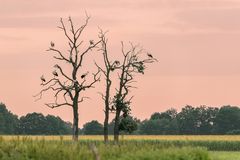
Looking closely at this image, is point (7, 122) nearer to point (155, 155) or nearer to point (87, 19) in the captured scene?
point (87, 19)

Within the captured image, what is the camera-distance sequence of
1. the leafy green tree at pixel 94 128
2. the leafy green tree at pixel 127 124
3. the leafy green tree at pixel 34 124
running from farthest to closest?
the leafy green tree at pixel 34 124, the leafy green tree at pixel 94 128, the leafy green tree at pixel 127 124

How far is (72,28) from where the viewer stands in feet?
182

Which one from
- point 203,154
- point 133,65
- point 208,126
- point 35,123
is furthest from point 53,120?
point 203,154

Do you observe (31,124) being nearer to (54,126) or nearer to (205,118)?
(54,126)

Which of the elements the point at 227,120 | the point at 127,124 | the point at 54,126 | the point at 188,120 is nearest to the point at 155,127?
the point at 188,120

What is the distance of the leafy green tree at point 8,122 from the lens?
110 m

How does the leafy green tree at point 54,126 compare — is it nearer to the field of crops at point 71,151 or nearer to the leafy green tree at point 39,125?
the leafy green tree at point 39,125

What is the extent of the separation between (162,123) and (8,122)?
23.4 metres

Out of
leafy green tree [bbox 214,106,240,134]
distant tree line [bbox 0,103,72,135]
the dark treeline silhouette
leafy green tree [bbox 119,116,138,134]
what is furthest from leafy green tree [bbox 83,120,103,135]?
leafy green tree [bbox 119,116,138,134]

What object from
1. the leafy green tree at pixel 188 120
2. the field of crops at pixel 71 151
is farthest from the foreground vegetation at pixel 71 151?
the leafy green tree at pixel 188 120

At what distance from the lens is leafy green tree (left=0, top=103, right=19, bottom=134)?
110188 mm

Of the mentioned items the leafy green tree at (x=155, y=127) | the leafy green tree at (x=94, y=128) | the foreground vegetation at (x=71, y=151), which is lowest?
the foreground vegetation at (x=71, y=151)

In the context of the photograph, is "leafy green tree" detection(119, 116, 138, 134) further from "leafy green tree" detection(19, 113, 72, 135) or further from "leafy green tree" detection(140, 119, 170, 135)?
"leafy green tree" detection(140, 119, 170, 135)

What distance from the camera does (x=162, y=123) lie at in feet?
388
